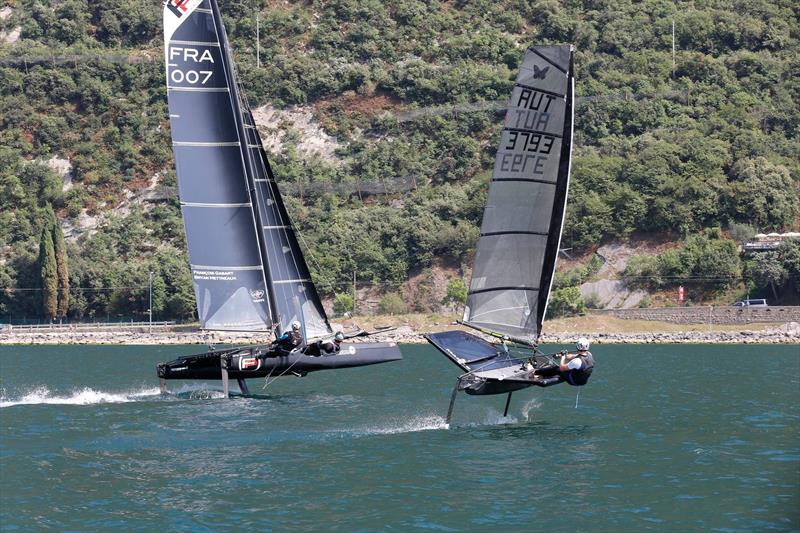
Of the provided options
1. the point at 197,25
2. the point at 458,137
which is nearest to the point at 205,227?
the point at 197,25

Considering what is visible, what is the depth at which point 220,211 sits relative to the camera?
3969 centimetres

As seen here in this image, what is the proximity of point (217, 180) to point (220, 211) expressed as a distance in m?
1.01

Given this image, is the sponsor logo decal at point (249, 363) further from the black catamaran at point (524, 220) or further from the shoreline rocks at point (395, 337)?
the shoreline rocks at point (395, 337)

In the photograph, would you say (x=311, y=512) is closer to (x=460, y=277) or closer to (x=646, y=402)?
(x=646, y=402)

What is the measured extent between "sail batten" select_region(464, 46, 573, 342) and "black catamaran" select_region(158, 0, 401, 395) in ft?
26.0

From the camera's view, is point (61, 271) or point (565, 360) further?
point (61, 271)

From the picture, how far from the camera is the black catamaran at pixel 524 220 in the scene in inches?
1235

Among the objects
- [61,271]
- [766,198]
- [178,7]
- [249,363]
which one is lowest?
[249,363]

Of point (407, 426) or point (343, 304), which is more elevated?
point (343, 304)

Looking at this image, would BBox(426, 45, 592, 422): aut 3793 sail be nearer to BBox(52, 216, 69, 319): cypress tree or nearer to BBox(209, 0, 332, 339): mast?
BBox(209, 0, 332, 339): mast

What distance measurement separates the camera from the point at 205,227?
131 ft

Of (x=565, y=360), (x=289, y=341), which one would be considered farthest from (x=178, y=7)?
(x=565, y=360)

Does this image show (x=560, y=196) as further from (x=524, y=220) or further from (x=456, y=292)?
(x=456, y=292)

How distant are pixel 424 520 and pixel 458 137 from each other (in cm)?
9253
